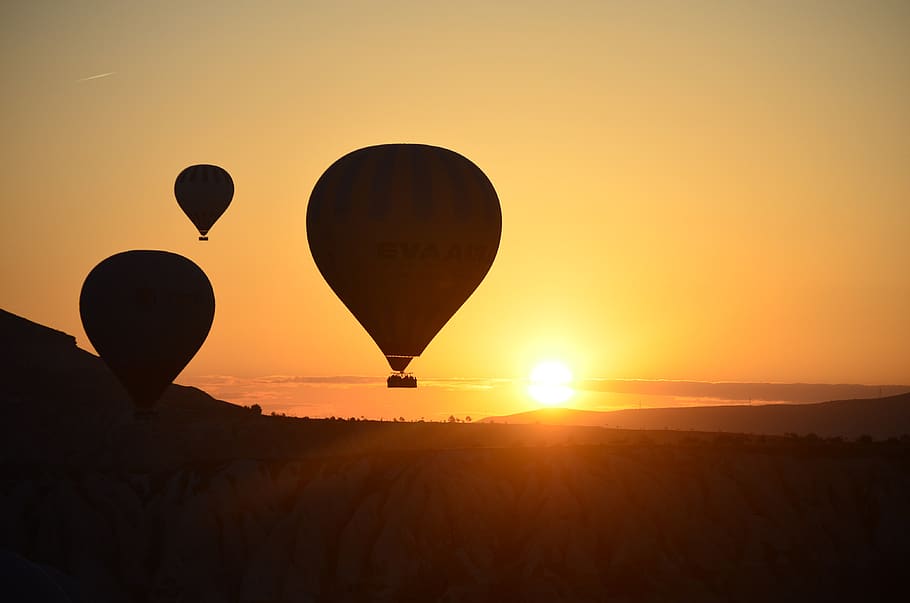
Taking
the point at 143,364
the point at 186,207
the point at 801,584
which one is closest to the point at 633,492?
the point at 801,584

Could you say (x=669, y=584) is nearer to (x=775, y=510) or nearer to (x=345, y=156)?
(x=775, y=510)

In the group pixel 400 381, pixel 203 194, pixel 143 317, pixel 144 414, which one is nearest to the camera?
pixel 400 381

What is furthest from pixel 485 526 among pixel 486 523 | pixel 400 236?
pixel 400 236

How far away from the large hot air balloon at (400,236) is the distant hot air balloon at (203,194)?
33.7 meters

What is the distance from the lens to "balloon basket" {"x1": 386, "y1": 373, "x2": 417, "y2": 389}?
60569mm

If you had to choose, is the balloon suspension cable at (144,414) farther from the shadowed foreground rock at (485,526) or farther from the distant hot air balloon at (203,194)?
the distant hot air balloon at (203,194)

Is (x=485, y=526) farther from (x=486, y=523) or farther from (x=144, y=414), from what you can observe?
(x=144, y=414)

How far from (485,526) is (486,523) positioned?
7.3 inches

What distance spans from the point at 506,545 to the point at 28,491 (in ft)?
82.9

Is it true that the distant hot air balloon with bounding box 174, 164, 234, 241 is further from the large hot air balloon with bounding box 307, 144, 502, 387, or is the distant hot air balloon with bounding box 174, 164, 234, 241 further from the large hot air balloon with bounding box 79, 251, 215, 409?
the large hot air balloon with bounding box 307, 144, 502, 387

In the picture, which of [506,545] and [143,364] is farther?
[143,364]

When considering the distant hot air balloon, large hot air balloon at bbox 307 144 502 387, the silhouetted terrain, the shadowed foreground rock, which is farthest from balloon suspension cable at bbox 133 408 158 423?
large hot air balloon at bbox 307 144 502 387

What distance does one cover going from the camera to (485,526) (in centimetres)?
Result: 7069

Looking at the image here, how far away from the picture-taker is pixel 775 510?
71812mm
